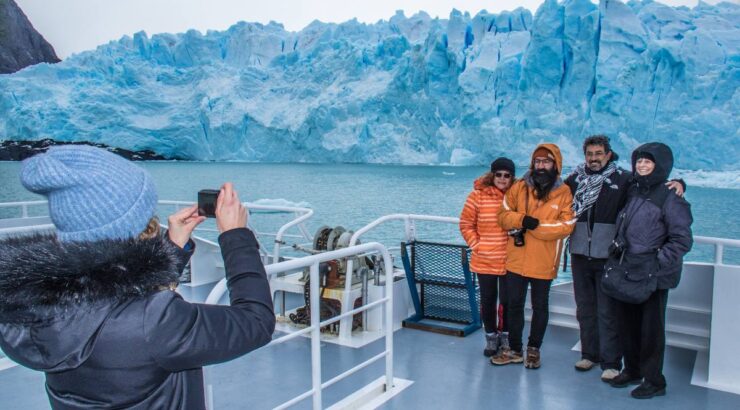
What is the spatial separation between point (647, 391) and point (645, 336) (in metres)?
0.24

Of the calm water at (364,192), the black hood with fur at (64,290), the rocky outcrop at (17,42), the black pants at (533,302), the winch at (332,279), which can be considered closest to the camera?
the black hood with fur at (64,290)

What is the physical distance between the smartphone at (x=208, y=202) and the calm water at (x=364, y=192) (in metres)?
11.4

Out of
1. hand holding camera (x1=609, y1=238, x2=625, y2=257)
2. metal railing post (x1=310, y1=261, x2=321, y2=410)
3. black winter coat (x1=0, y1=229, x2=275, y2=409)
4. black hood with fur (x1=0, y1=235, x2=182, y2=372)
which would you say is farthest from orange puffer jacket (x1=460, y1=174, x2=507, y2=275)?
black hood with fur (x1=0, y1=235, x2=182, y2=372)

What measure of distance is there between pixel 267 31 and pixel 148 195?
125 feet

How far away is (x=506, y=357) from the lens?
2.82 meters

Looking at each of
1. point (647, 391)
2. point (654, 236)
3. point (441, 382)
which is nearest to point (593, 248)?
point (654, 236)

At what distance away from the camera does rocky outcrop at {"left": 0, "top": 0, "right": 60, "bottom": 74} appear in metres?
60.3

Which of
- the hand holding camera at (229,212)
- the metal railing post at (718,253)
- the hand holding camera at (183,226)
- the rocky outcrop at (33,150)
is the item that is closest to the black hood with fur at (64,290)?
the hand holding camera at (229,212)

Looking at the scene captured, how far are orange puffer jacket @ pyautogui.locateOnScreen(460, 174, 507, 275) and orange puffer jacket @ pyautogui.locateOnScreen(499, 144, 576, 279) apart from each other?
0.08 m

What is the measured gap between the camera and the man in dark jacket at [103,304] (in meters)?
0.75

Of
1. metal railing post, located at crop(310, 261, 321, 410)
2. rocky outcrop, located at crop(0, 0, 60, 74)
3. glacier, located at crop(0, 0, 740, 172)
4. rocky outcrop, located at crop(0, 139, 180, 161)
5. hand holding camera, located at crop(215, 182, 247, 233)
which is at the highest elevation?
rocky outcrop, located at crop(0, 0, 60, 74)

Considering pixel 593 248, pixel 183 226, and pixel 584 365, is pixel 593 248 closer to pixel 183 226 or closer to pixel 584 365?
pixel 584 365

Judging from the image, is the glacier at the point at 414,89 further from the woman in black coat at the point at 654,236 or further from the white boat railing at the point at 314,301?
the white boat railing at the point at 314,301

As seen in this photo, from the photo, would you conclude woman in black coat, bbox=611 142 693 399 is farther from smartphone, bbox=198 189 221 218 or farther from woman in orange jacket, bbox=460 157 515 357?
smartphone, bbox=198 189 221 218
